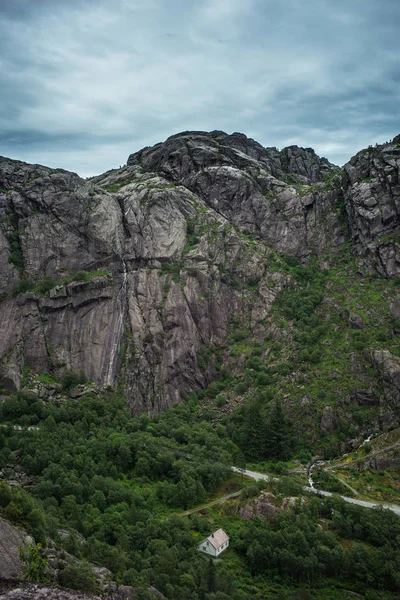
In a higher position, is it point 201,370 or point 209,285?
point 209,285

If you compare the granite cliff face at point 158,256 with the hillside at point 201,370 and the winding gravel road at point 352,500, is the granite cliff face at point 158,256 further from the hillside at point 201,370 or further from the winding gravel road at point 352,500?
the winding gravel road at point 352,500

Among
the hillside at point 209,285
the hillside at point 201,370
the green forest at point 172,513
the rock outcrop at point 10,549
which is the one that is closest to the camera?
the rock outcrop at point 10,549

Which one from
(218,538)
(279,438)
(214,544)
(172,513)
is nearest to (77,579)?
(214,544)

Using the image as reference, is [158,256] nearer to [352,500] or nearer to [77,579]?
[352,500]

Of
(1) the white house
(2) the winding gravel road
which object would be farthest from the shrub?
(2) the winding gravel road

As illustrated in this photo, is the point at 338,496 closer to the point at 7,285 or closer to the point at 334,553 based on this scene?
the point at 334,553

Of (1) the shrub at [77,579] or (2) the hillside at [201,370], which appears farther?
(2) the hillside at [201,370]

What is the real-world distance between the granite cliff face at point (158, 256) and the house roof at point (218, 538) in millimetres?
44822

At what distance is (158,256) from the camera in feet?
407

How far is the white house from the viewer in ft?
202

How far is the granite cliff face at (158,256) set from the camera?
11056 centimetres

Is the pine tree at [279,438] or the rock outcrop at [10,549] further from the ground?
the rock outcrop at [10,549]

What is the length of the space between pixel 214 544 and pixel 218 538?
5.15ft

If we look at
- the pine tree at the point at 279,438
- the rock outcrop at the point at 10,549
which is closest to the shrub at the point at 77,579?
the rock outcrop at the point at 10,549
